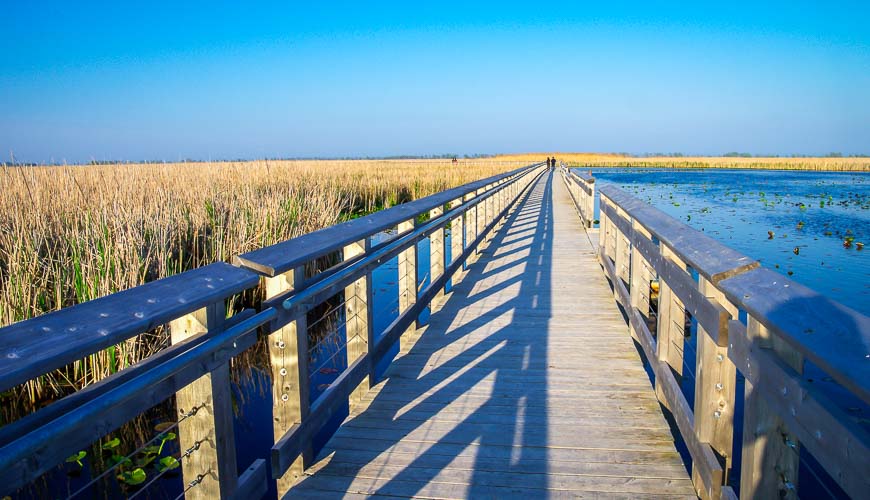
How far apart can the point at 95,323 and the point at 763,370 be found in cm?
182

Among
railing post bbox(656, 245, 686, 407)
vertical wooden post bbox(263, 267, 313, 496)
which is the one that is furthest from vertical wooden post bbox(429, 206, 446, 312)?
vertical wooden post bbox(263, 267, 313, 496)

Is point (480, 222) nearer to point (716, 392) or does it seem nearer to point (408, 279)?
point (408, 279)

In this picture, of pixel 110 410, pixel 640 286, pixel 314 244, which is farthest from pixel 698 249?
pixel 640 286

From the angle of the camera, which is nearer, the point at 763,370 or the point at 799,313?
the point at 799,313

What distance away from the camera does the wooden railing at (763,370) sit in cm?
134

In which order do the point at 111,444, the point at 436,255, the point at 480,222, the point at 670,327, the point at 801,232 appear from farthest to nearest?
the point at 801,232 → the point at 480,222 → the point at 436,255 → the point at 111,444 → the point at 670,327

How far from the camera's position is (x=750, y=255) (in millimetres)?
12570

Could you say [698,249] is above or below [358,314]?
above

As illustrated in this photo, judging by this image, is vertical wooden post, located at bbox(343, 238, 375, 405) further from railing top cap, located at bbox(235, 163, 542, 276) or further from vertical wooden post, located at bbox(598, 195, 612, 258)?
vertical wooden post, located at bbox(598, 195, 612, 258)

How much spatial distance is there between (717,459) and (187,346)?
2.06 metres

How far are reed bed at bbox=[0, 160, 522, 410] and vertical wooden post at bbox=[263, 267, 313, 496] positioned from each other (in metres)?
2.04

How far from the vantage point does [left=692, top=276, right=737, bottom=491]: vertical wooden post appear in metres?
2.45

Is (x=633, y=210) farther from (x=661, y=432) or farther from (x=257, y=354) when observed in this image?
(x=257, y=354)

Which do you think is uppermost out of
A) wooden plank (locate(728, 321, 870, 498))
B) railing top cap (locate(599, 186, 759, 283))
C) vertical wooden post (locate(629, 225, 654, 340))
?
railing top cap (locate(599, 186, 759, 283))
